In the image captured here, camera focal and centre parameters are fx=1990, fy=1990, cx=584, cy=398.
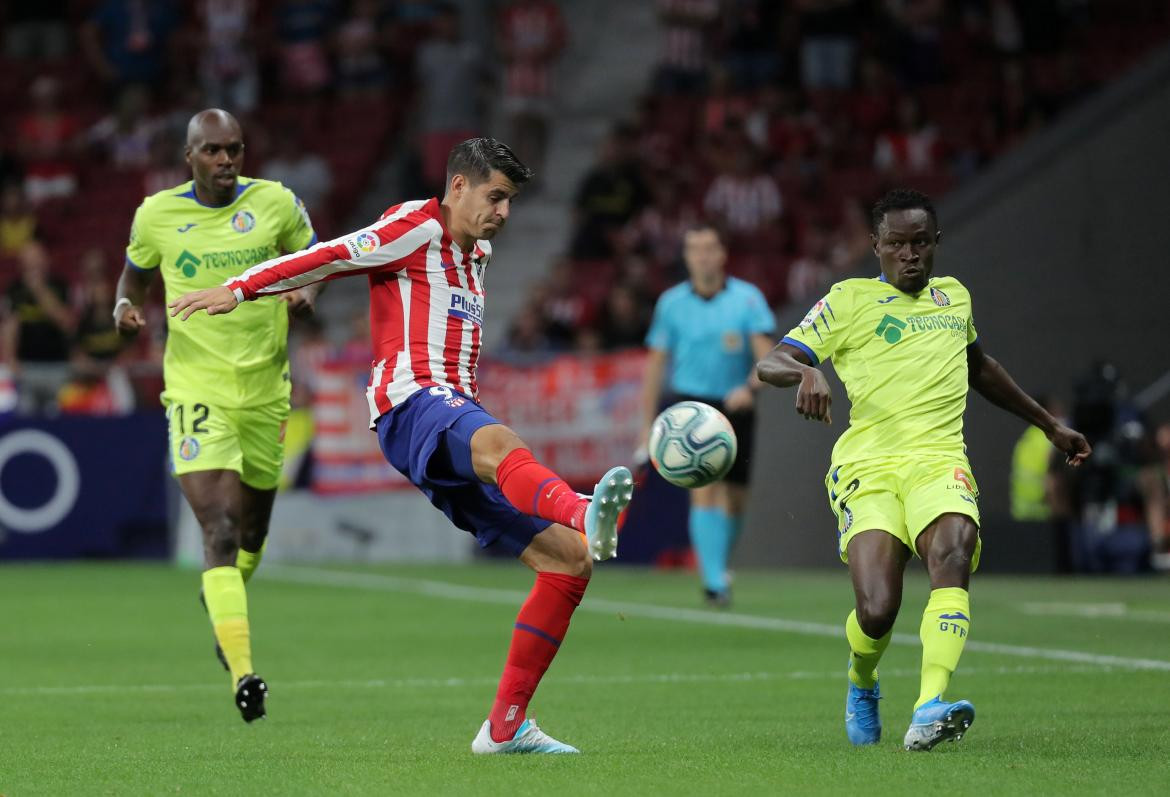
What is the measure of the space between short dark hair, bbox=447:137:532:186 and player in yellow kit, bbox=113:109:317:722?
166cm

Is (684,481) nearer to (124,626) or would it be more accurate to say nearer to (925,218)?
(925,218)

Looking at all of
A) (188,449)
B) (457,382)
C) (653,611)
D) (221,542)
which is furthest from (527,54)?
(457,382)

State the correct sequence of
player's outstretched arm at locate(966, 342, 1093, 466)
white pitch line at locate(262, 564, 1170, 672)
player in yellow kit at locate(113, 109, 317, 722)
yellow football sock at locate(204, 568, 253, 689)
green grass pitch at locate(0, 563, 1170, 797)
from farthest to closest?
1. white pitch line at locate(262, 564, 1170, 672)
2. player in yellow kit at locate(113, 109, 317, 722)
3. yellow football sock at locate(204, 568, 253, 689)
4. player's outstretched arm at locate(966, 342, 1093, 466)
5. green grass pitch at locate(0, 563, 1170, 797)

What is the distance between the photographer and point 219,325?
8852 mm

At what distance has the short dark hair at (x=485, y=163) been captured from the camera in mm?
6902

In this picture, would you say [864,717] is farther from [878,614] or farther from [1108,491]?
[1108,491]

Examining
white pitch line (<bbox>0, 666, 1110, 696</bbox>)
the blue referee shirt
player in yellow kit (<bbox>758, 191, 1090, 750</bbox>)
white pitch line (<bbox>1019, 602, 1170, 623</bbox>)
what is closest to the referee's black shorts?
the blue referee shirt

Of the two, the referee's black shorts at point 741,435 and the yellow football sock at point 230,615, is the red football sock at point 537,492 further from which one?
the referee's black shorts at point 741,435

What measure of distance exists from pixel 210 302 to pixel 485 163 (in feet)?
3.47

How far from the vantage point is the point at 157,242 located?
8.87 meters

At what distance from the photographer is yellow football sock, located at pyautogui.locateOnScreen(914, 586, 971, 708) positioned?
6.54m

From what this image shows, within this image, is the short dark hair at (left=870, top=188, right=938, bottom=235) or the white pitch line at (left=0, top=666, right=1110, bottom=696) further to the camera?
the white pitch line at (left=0, top=666, right=1110, bottom=696)

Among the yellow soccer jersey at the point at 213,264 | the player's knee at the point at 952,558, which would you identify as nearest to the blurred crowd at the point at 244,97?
the yellow soccer jersey at the point at 213,264

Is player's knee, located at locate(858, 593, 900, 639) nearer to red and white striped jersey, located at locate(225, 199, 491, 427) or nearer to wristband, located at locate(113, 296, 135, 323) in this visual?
red and white striped jersey, located at locate(225, 199, 491, 427)
